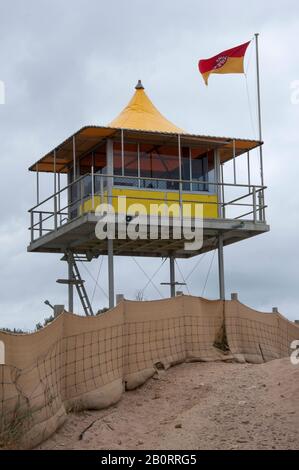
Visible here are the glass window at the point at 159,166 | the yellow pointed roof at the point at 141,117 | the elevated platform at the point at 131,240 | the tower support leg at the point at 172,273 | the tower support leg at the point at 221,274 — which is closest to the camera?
the elevated platform at the point at 131,240

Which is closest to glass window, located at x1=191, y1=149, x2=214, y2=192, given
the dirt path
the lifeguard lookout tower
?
the lifeguard lookout tower

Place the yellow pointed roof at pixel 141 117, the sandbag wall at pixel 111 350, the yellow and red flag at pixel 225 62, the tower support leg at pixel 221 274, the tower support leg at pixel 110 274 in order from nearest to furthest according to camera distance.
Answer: the sandbag wall at pixel 111 350 < the tower support leg at pixel 110 274 < the yellow pointed roof at pixel 141 117 < the tower support leg at pixel 221 274 < the yellow and red flag at pixel 225 62

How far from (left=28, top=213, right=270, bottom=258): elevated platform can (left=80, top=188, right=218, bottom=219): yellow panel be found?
541 mm

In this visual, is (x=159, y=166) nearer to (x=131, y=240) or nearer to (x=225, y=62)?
(x=131, y=240)

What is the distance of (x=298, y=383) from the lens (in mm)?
17156

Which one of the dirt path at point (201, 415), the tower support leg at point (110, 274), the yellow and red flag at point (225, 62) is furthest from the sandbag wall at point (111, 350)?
the yellow and red flag at point (225, 62)

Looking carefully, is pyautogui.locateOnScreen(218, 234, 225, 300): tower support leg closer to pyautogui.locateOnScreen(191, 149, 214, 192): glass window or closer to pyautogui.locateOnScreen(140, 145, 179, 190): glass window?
pyautogui.locateOnScreen(191, 149, 214, 192): glass window

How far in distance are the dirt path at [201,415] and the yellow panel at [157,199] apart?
24.8ft

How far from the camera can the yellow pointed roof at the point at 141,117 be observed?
28461 mm

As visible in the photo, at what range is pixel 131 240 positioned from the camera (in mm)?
28250

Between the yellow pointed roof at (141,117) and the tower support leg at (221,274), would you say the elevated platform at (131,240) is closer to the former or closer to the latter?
the tower support leg at (221,274)

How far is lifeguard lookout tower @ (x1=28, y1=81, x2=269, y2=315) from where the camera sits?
27328mm
